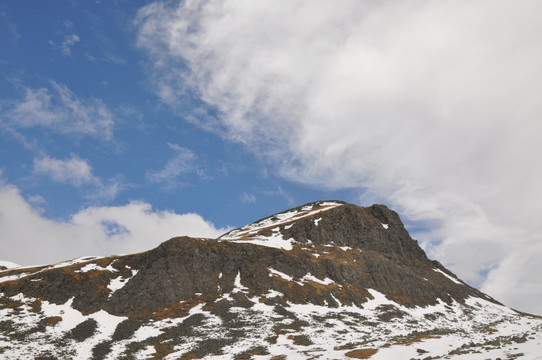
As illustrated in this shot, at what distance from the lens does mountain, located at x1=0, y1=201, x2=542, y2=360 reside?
5150 centimetres

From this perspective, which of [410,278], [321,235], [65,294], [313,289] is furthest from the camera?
[321,235]

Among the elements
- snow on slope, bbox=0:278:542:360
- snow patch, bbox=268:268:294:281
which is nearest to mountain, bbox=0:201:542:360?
snow on slope, bbox=0:278:542:360

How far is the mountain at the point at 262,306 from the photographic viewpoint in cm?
5150

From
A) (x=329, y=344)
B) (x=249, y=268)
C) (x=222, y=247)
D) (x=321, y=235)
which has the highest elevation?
(x=321, y=235)

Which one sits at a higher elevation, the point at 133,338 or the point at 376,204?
the point at 376,204

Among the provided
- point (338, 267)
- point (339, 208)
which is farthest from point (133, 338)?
point (339, 208)

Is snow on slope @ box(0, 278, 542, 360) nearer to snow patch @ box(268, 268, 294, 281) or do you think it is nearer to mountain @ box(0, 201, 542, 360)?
mountain @ box(0, 201, 542, 360)

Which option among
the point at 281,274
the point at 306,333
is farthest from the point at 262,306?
the point at 281,274

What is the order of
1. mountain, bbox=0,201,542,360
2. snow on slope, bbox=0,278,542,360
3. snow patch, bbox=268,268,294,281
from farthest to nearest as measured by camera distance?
snow patch, bbox=268,268,294,281
mountain, bbox=0,201,542,360
snow on slope, bbox=0,278,542,360

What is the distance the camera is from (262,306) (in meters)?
73.6

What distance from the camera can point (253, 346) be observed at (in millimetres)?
53625

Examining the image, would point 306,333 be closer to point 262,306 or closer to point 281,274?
point 262,306

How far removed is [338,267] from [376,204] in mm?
48216

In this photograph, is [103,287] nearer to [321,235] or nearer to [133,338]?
[133,338]
